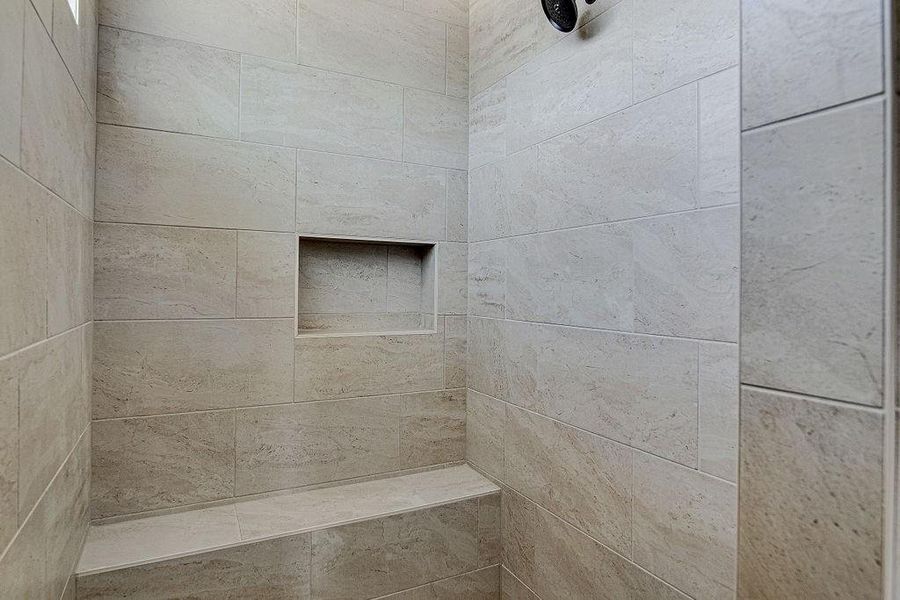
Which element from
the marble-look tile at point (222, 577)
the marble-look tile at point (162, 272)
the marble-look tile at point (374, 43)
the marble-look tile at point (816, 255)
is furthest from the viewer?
the marble-look tile at point (374, 43)

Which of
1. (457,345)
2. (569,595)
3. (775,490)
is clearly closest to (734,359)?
(775,490)

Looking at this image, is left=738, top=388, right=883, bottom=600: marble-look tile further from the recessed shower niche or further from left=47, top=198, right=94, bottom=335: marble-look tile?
the recessed shower niche

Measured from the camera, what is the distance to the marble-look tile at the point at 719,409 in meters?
1.07

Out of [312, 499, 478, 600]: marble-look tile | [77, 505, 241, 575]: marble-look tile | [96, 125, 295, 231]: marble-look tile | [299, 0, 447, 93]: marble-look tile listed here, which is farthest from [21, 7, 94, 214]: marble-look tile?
[312, 499, 478, 600]: marble-look tile

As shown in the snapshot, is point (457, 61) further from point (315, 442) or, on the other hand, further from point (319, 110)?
point (315, 442)

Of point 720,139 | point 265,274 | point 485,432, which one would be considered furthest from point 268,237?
point 720,139

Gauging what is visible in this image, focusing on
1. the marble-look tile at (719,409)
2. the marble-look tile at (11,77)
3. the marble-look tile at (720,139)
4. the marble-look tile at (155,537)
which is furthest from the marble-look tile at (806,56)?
the marble-look tile at (155,537)

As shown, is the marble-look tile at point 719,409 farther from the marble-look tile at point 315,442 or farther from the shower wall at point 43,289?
the shower wall at point 43,289

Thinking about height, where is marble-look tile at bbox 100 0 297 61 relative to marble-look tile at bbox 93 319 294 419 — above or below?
above

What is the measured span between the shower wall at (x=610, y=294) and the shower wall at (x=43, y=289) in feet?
4.05

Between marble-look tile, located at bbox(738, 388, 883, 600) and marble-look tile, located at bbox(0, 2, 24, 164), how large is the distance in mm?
1071

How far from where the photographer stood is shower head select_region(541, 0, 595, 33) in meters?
1.40

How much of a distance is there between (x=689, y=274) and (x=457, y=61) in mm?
1327

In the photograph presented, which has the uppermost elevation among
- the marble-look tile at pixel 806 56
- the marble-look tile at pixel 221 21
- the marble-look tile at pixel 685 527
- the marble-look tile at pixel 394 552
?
the marble-look tile at pixel 221 21
